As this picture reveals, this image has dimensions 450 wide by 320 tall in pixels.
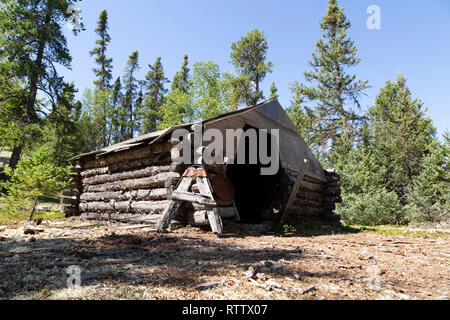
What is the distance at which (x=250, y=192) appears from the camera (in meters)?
10.9

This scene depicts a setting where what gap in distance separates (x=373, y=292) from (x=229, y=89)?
27397mm

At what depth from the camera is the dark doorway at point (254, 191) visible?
30.7 ft

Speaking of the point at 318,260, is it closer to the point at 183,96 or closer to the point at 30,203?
the point at 30,203

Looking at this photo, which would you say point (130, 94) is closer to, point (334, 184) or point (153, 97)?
point (153, 97)

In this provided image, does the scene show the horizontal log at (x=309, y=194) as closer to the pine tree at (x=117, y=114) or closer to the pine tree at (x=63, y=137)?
the pine tree at (x=63, y=137)

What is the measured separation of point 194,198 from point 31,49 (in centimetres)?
1809

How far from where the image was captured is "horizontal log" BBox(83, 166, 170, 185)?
790 cm

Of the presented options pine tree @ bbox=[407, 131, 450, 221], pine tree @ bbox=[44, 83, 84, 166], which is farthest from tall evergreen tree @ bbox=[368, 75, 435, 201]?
pine tree @ bbox=[44, 83, 84, 166]

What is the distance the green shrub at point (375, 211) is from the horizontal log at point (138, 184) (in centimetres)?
1205

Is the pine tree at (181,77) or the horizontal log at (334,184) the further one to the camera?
the pine tree at (181,77)

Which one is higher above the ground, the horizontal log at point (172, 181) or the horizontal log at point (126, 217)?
the horizontal log at point (172, 181)

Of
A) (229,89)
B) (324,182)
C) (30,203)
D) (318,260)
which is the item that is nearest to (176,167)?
(318,260)

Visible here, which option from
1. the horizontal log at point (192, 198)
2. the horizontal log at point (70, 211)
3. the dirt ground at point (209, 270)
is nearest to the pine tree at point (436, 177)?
the dirt ground at point (209, 270)

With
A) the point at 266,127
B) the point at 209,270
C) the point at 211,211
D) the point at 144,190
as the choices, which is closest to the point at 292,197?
the point at 266,127
